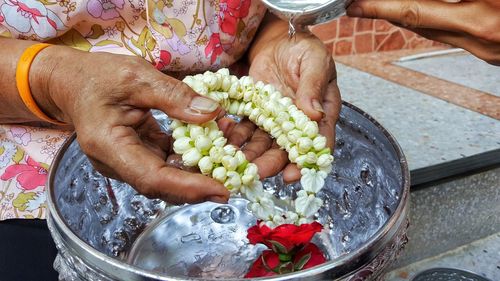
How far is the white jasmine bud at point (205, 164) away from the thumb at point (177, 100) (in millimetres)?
38

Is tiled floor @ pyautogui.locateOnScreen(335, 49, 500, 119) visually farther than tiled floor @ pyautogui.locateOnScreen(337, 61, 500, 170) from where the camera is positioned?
Yes

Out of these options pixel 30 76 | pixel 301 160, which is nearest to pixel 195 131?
pixel 301 160

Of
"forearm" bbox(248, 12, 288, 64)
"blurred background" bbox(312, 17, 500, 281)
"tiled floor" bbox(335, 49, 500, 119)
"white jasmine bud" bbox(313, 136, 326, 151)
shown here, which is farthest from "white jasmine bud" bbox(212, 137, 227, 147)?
"tiled floor" bbox(335, 49, 500, 119)

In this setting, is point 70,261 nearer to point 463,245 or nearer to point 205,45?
point 205,45

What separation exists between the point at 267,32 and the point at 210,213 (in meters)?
0.33

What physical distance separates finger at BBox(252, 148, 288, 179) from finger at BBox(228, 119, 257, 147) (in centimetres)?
5

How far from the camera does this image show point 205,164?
54 centimetres

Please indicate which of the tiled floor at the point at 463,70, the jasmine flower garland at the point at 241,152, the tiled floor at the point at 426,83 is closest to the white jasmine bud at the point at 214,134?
the jasmine flower garland at the point at 241,152

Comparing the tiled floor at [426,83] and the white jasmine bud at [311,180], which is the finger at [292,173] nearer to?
the white jasmine bud at [311,180]

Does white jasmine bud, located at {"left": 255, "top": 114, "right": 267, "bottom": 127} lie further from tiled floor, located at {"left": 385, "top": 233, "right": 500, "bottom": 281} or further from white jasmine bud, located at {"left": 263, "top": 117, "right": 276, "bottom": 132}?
tiled floor, located at {"left": 385, "top": 233, "right": 500, "bottom": 281}

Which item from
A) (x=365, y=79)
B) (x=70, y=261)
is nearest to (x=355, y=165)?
(x=70, y=261)

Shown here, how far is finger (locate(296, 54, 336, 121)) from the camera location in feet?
2.04

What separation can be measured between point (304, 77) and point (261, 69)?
13 cm

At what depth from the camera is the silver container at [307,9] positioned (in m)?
0.67
